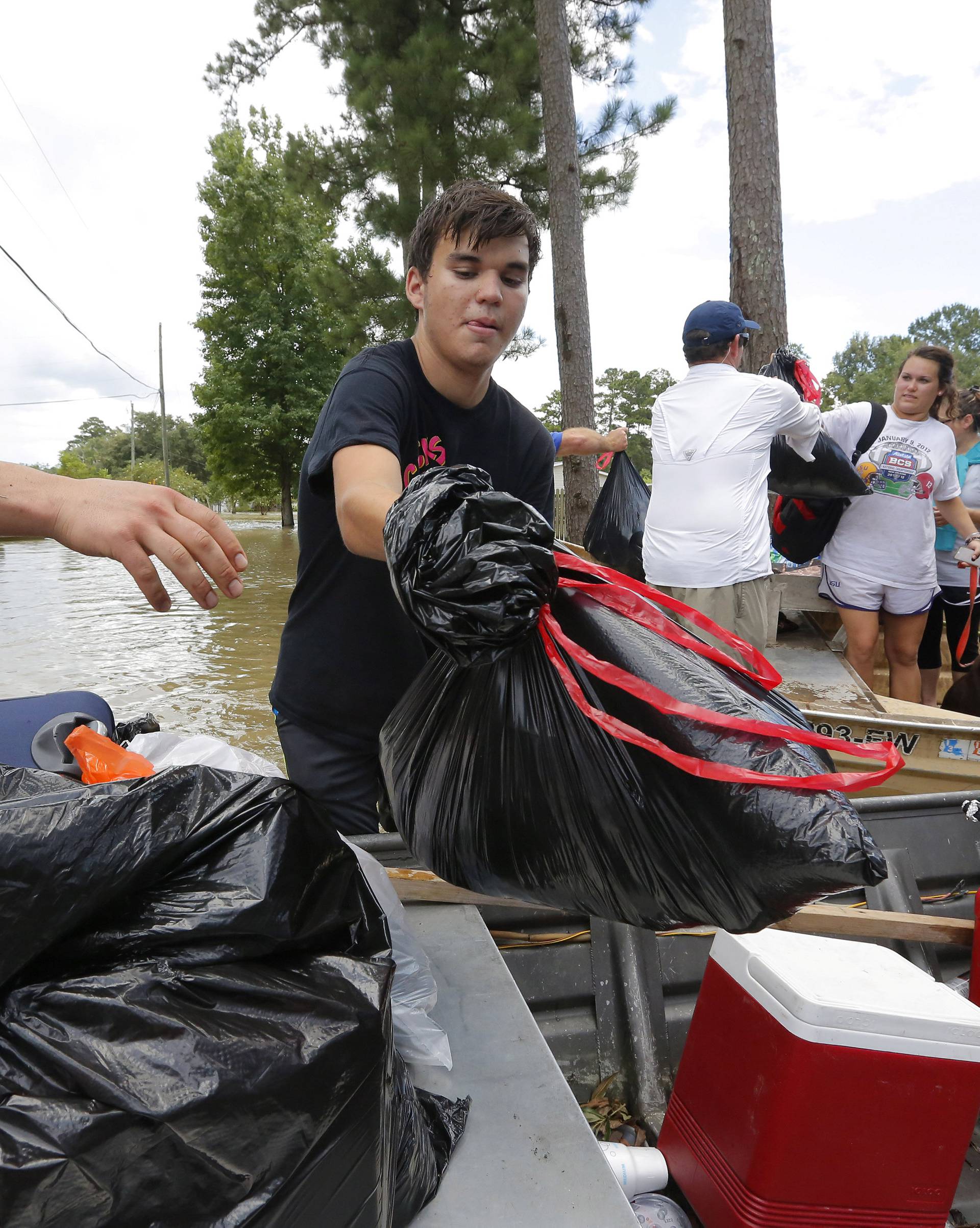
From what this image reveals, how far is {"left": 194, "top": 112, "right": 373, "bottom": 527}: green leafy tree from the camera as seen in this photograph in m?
22.1

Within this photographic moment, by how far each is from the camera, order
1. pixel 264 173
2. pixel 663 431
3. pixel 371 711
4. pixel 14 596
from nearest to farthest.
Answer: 1. pixel 371 711
2. pixel 663 431
3. pixel 14 596
4. pixel 264 173

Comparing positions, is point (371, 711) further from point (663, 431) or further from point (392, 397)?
point (663, 431)

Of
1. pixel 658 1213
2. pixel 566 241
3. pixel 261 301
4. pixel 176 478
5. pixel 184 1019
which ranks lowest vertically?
pixel 658 1213

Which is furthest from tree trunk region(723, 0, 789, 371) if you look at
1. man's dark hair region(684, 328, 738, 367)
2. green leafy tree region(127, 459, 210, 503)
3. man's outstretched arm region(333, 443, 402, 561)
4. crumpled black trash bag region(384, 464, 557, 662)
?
green leafy tree region(127, 459, 210, 503)

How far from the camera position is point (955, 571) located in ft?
13.6

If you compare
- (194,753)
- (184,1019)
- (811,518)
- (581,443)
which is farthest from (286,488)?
(184,1019)

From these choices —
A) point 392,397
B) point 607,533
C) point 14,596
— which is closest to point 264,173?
point 14,596

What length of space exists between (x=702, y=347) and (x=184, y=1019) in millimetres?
3034

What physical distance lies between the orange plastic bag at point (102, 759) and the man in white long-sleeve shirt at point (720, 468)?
241cm

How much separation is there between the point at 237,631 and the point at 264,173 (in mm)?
18819

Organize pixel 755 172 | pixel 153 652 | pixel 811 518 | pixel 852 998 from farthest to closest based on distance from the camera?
1. pixel 153 652
2. pixel 755 172
3. pixel 811 518
4. pixel 852 998

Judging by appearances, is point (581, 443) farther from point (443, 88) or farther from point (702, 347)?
point (443, 88)

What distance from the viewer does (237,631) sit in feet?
28.0

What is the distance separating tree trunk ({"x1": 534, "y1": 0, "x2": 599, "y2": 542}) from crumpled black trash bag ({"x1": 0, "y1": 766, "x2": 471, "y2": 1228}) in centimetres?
550
